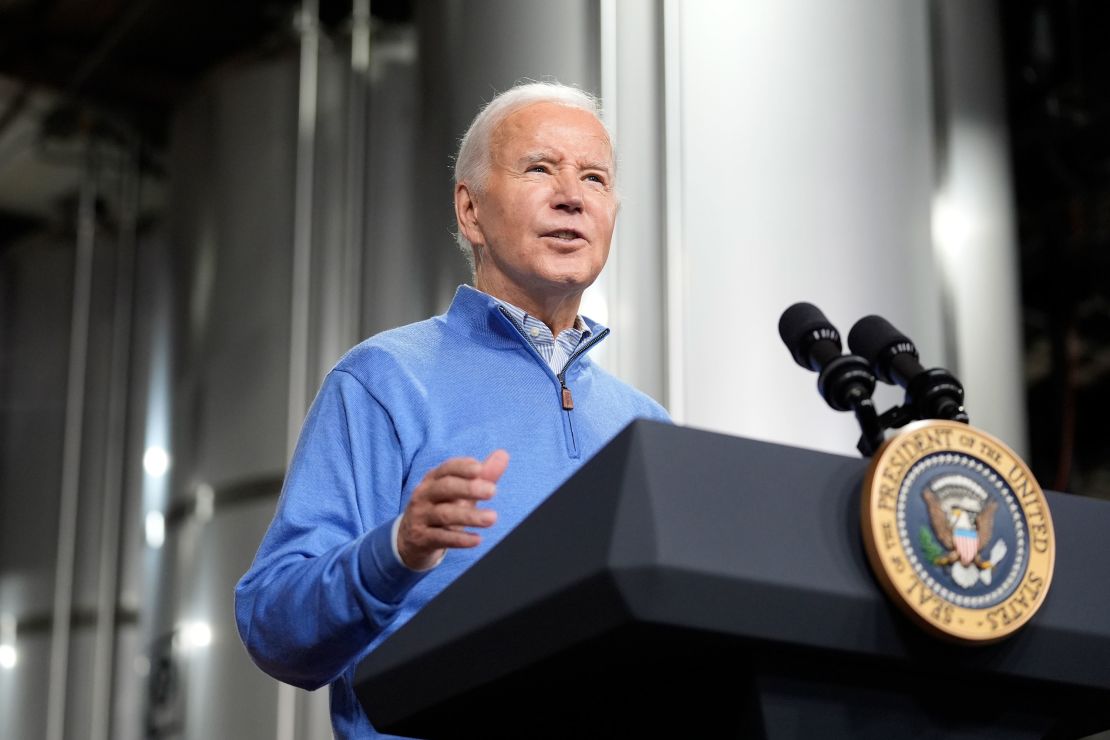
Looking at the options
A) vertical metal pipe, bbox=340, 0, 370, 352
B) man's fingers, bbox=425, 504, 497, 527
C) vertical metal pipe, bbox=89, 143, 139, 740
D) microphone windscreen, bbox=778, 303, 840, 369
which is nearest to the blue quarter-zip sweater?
man's fingers, bbox=425, 504, 497, 527

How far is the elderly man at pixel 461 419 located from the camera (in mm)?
1068

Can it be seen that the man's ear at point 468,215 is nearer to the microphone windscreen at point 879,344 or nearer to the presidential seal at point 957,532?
the microphone windscreen at point 879,344

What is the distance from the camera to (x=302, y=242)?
3369 millimetres

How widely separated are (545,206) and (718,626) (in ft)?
2.71

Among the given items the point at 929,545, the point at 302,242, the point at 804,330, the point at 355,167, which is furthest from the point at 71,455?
the point at 929,545

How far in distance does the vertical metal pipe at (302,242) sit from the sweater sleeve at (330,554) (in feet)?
6.10

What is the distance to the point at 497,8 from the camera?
8.84 feet

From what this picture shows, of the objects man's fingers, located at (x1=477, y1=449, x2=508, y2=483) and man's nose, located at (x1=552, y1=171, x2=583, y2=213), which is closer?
man's fingers, located at (x1=477, y1=449, x2=508, y2=483)

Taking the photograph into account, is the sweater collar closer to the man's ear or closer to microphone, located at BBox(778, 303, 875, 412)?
the man's ear

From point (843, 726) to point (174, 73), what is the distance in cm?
429

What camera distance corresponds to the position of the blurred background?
230cm

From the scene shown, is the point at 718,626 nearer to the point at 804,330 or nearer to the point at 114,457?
the point at 804,330

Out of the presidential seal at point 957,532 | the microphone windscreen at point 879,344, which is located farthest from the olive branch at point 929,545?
the microphone windscreen at point 879,344

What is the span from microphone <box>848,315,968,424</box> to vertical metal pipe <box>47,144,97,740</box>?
4259mm
